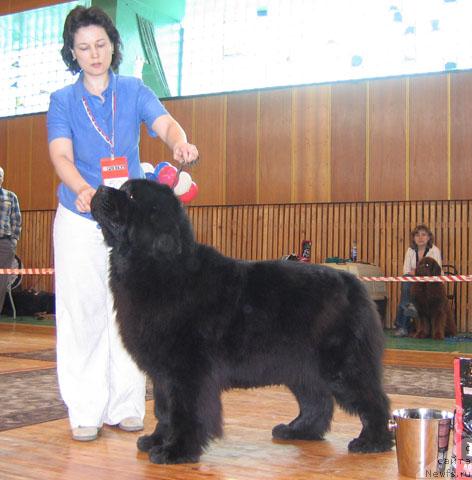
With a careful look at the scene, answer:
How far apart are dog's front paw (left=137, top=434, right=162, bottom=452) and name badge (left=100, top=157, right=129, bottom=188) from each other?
4.12ft

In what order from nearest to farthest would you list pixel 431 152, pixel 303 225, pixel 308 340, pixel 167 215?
pixel 167 215 → pixel 308 340 → pixel 431 152 → pixel 303 225

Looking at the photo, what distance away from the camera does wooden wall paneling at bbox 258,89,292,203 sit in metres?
11.6

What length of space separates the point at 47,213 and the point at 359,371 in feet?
39.0

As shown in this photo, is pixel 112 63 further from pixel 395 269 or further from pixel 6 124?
pixel 6 124

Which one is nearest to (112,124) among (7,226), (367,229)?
(7,226)

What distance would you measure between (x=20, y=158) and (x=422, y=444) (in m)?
13.1

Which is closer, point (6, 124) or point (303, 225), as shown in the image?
point (303, 225)

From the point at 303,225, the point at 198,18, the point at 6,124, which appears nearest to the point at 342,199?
the point at 303,225

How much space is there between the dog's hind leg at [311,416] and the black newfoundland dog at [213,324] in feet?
0.77

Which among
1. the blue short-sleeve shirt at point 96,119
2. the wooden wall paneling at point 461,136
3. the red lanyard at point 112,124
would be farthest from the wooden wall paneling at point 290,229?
the red lanyard at point 112,124

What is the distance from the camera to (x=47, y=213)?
13.8 metres

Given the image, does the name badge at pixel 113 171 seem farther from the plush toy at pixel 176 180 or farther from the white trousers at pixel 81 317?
the white trousers at pixel 81 317

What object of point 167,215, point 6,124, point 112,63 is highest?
point 6,124

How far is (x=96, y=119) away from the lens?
3.41 metres
